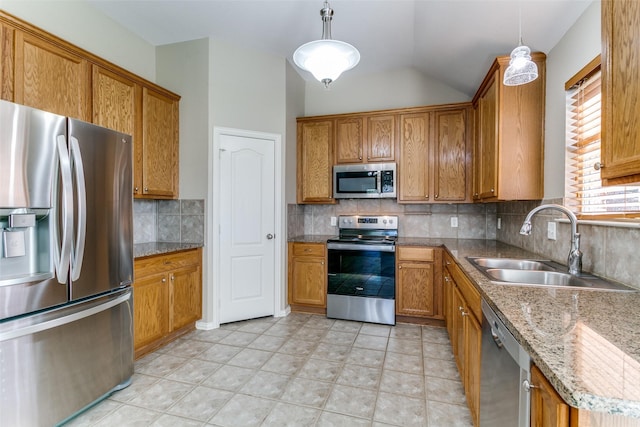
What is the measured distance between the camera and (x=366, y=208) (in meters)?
3.88

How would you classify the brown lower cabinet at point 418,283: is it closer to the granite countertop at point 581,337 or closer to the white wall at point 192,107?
the granite countertop at point 581,337

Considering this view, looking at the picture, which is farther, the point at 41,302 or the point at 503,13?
the point at 503,13

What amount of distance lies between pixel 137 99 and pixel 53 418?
2381mm

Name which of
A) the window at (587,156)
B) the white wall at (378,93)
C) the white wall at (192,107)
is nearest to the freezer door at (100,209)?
the white wall at (192,107)

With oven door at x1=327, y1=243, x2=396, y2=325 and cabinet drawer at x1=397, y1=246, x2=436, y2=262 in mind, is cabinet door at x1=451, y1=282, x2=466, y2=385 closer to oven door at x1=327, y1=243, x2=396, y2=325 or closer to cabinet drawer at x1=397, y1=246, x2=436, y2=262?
cabinet drawer at x1=397, y1=246, x2=436, y2=262

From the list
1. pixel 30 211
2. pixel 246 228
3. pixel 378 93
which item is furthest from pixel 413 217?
pixel 30 211

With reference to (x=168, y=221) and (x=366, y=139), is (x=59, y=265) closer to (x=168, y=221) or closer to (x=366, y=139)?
(x=168, y=221)

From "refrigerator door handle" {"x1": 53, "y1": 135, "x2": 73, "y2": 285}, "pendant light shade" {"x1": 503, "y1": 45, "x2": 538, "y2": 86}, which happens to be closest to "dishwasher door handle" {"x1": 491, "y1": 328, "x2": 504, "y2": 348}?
"pendant light shade" {"x1": 503, "y1": 45, "x2": 538, "y2": 86}

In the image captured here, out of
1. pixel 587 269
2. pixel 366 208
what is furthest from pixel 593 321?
pixel 366 208

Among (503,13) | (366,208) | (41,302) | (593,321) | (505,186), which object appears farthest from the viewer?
(366,208)

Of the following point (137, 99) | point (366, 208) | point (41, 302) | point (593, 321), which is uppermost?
point (137, 99)

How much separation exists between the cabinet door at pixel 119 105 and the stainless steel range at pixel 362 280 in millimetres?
2058

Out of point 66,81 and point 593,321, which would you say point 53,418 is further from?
point 593,321

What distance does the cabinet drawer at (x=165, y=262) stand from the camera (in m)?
2.44
